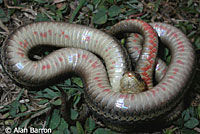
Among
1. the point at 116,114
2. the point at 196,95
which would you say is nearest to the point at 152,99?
the point at 116,114

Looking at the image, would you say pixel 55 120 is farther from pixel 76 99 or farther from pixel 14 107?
pixel 14 107

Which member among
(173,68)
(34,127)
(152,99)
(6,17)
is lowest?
(34,127)

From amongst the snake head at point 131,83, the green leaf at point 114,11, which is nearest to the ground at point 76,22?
the green leaf at point 114,11

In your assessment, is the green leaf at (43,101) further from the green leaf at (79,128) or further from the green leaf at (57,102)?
the green leaf at (79,128)

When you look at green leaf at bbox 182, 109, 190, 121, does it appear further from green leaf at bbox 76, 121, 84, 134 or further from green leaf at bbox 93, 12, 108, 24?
green leaf at bbox 93, 12, 108, 24

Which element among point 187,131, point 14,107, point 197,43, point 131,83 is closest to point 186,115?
point 187,131

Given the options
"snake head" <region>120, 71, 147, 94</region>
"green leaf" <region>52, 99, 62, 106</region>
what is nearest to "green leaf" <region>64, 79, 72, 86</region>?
"green leaf" <region>52, 99, 62, 106</region>

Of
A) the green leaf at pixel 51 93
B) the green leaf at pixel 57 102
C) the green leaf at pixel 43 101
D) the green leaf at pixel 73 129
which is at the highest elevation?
the green leaf at pixel 51 93

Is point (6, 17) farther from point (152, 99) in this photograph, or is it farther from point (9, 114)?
point (152, 99)
